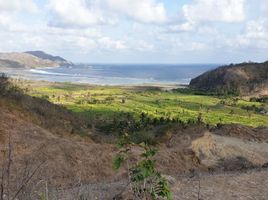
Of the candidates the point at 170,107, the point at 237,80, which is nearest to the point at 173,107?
Result: the point at 170,107

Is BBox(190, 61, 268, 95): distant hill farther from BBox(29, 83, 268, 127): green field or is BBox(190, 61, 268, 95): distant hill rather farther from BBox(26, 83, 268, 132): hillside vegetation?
BBox(29, 83, 268, 127): green field

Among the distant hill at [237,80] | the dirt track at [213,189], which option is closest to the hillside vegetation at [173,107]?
the distant hill at [237,80]

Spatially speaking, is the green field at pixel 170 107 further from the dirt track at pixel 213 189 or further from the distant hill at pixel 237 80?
the dirt track at pixel 213 189

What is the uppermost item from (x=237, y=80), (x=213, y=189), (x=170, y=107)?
(x=237, y=80)

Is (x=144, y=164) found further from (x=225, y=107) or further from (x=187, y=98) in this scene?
(x=187, y=98)

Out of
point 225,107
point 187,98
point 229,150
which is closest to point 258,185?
point 229,150

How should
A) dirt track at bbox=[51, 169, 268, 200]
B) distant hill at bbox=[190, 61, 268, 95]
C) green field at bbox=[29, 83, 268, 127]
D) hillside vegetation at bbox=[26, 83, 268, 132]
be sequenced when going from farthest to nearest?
1. distant hill at bbox=[190, 61, 268, 95]
2. green field at bbox=[29, 83, 268, 127]
3. hillside vegetation at bbox=[26, 83, 268, 132]
4. dirt track at bbox=[51, 169, 268, 200]

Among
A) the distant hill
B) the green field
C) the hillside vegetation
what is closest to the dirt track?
the green field

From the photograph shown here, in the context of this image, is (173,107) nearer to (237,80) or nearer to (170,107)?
(170,107)
